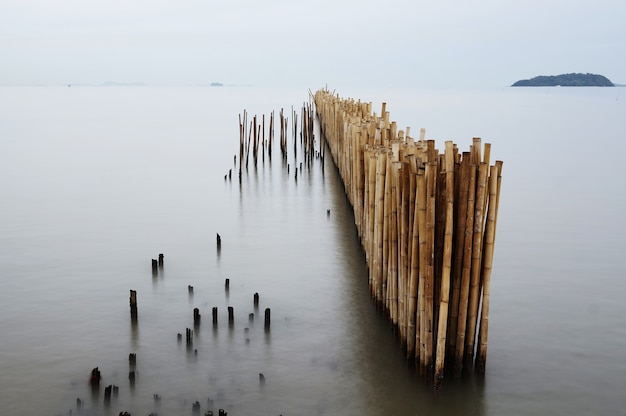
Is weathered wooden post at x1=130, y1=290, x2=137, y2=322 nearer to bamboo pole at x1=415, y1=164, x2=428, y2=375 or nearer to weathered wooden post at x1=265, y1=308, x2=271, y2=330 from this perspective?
weathered wooden post at x1=265, y1=308, x2=271, y2=330

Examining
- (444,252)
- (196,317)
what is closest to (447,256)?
(444,252)

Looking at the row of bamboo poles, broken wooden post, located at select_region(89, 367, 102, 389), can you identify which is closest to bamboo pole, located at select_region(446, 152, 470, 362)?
the row of bamboo poles

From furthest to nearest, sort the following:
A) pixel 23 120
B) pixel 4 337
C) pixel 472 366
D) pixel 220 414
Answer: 1. pixel 23 120
2. pixel 4 337
3. pixel 472 366
4. pixel 220 414

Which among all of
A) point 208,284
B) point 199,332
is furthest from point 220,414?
point 208,284

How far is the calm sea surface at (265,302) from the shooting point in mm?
5715

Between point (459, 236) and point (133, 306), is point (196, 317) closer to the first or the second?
point (133, 306)

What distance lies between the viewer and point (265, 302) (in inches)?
311

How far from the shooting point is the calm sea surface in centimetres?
571

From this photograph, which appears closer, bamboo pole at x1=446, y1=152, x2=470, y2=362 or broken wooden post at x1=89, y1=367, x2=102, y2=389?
bamboo pole at x1=446, y1=152, x2=470, y2=362

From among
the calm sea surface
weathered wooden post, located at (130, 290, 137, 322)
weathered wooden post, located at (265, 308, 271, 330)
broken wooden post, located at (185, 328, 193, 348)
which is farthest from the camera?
weathered wooden post, located at (130, 290, 137, 322)

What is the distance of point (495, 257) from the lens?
32.3ft

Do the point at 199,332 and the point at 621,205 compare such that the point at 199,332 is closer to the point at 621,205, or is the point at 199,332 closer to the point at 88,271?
the point at 88,271

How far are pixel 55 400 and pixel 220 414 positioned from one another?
1.44m

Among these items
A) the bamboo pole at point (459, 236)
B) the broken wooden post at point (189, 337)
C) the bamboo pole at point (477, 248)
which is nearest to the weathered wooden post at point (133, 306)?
the broken wooden post at point (189, 337)
